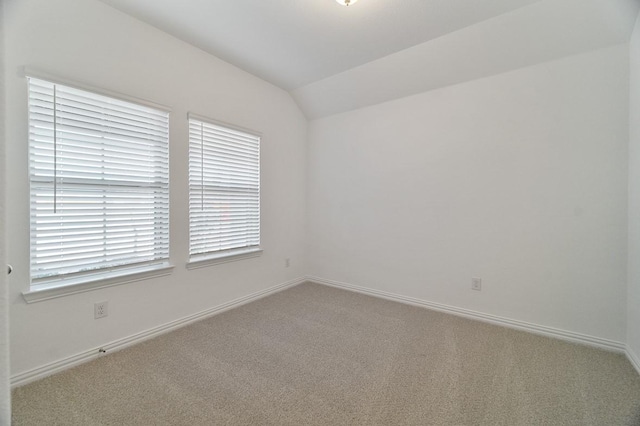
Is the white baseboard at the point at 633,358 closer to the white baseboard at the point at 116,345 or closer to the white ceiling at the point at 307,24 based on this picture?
the white ceiling at the point at 307,24

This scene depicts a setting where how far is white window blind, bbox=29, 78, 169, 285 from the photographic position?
1.81 metres

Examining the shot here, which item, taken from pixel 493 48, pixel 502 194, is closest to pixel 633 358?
pixel 502 194

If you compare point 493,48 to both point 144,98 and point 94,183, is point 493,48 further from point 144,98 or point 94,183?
point 94,183

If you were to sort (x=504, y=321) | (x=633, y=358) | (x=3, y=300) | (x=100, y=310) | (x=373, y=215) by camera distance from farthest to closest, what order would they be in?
(x=373, y=215), (x=504, y=321), (x=100, y=310), (x=633, y=358), (x=3, y=300)

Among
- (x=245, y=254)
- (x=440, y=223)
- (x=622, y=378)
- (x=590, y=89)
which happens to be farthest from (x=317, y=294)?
(x=590, y=89)

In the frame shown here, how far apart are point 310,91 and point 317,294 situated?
2.72 metres

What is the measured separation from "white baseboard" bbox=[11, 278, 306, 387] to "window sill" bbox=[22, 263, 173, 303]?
18.2 inches

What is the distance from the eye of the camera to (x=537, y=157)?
2.45m

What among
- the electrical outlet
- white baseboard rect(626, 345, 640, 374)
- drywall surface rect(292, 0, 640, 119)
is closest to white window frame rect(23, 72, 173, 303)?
the electrical outlet

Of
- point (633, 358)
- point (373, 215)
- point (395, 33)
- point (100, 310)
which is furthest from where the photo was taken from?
point (373, 215)

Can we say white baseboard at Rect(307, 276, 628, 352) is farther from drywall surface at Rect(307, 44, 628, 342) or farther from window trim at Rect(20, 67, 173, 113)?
window trim at Rect(20, 67, 173, 113)

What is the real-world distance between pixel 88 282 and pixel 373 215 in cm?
291

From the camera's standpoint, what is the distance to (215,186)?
2910mm

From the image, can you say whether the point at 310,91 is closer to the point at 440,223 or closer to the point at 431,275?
the point at 440,223
